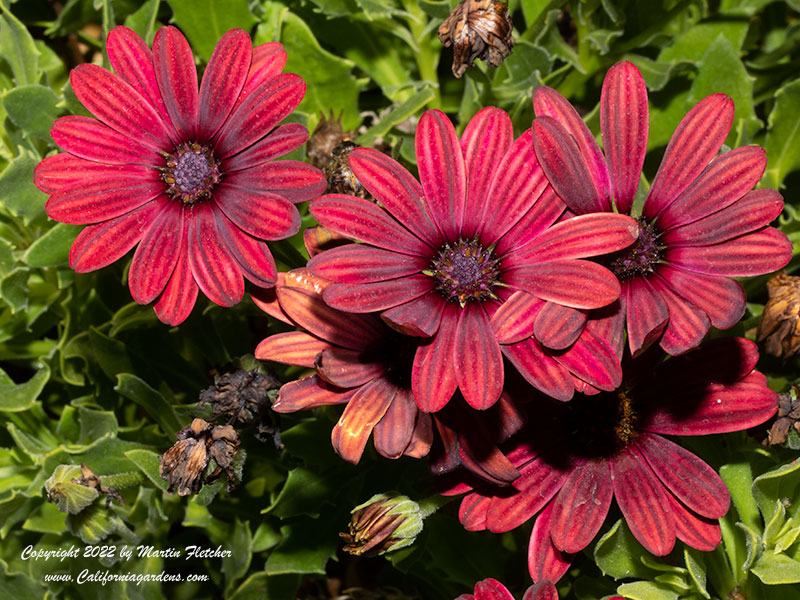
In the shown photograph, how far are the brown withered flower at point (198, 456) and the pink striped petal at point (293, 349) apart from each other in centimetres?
23

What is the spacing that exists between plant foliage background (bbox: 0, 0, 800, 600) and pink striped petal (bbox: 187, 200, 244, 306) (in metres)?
0.21

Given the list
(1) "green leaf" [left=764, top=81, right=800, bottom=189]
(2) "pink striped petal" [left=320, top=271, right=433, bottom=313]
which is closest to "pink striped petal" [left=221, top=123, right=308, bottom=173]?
(2) "pink striped petal" [left=320, top=271, right=433, bottom=313]

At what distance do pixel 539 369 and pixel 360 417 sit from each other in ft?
1.03

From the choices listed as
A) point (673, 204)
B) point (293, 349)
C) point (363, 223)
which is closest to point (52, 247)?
point (293, 349)

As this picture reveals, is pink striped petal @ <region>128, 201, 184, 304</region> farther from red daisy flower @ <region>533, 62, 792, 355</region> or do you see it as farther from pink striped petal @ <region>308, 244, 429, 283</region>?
red daisy flower @ <region>533, 62, 792, 355</region>

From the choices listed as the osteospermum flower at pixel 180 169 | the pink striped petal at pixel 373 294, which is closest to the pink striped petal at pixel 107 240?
the osteospermum flower at pixel 180 169

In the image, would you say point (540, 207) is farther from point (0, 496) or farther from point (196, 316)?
point (0, 496)

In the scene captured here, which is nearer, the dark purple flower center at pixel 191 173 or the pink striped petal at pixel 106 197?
the pink striped petal at pixel 106 197

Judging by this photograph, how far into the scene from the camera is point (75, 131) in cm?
157

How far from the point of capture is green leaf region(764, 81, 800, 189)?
2227 millimetres

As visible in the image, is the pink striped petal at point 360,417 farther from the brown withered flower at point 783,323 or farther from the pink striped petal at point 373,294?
the brown withered flower at point 783,323

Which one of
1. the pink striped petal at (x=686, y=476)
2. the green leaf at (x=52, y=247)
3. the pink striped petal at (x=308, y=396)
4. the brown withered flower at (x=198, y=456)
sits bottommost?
the pink striped petal at (x=686, y=476)

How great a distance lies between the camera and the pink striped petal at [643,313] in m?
1.31

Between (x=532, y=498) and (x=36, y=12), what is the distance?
220 centimetres
